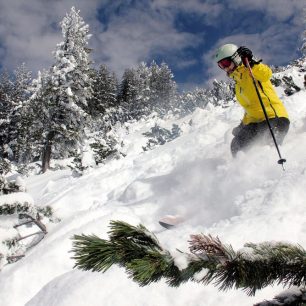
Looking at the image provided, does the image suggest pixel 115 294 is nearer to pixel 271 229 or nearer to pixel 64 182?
pixel 271 229

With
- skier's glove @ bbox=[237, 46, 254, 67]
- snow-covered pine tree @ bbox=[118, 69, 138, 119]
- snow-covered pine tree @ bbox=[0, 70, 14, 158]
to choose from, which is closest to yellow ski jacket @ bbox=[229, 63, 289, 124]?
skier's glove @ bbox=[237, 46, 254, 67]

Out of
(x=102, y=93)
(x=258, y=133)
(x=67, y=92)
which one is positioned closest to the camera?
(x=258, y=133)

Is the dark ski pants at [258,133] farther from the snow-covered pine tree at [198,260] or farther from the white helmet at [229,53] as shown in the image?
the snow-covered pine tree at [198,260]

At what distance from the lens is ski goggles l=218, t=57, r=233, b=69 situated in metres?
7.73

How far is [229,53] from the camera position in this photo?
764cm

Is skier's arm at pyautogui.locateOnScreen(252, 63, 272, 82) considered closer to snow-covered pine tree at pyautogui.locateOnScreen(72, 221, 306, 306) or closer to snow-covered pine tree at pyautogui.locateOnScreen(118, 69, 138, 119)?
snow-covered pine tree at pyautogui.locateOnScreen(72, 221, 306, 306)

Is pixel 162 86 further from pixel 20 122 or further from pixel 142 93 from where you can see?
pixel 20 122

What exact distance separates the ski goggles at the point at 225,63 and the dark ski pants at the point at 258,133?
1.33m

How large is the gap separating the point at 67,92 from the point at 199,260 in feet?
94.7

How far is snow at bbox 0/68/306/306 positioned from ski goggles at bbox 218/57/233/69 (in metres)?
1.92

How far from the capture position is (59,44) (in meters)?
30.2

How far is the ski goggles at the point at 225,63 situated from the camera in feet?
25.4

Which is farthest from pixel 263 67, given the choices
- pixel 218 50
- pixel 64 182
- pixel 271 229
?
pixel 64 182

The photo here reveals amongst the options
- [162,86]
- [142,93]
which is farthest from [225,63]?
[162,86]
